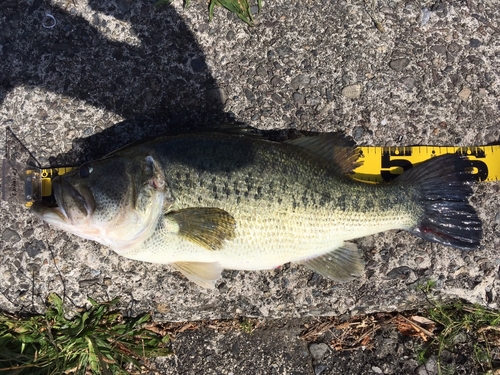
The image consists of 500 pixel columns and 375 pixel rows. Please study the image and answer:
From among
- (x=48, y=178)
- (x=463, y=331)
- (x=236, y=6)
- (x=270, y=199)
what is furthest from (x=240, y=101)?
(x=463, y=331)

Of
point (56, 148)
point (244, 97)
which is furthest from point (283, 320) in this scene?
point (56, 148)

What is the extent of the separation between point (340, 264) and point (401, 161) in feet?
2.97

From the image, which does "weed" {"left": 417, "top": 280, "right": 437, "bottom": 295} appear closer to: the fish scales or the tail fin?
the tail fin

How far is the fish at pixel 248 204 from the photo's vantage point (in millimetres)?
2703

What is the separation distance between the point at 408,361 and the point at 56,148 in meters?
3.16

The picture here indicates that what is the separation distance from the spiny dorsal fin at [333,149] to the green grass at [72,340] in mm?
1772

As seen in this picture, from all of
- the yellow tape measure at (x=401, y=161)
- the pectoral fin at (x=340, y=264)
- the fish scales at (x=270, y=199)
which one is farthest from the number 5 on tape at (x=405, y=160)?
the pectoral fin at (x=340, y=264)

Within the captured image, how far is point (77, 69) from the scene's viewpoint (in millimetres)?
3330

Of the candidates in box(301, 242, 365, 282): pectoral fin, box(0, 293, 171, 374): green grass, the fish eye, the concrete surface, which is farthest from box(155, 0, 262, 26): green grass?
box(0, 293, 171, 374): green grass

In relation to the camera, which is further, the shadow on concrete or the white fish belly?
the shadow on concrete

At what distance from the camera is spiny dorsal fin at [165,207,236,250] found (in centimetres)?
269

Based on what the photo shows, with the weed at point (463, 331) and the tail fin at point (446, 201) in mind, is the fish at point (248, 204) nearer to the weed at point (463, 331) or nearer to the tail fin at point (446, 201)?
the tail fin at point (446, 201)

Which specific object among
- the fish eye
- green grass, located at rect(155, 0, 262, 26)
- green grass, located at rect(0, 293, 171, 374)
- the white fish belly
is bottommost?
green grass, located at rect(0, 293, 171, 374)

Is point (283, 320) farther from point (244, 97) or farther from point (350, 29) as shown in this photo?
point (350, 29)
